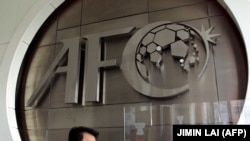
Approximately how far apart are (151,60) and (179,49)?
303 millimetres

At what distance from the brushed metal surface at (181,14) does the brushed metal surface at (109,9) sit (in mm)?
165

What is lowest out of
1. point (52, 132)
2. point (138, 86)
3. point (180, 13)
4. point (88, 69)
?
point (52, 132)

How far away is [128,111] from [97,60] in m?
0.90

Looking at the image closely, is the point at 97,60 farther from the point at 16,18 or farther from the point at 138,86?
the point at 16,18

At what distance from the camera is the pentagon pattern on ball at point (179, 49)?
2.63 metres

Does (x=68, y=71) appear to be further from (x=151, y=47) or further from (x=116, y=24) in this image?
(x=151, y=47)

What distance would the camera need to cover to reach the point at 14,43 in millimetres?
3416

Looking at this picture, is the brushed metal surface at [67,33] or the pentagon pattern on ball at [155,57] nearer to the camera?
the pentagon pattern on ball at [155,57]

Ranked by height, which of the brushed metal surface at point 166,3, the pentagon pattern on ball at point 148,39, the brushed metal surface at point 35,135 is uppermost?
the brushed metal surface at point 166,3

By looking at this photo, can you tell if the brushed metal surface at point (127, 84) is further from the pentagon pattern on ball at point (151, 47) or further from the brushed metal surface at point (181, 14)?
the pentagon pattern on ball at point (151, 47)

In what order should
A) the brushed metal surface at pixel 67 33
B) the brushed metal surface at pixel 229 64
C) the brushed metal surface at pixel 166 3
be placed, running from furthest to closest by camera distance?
1. the brushed metal surface at pixel 67 33
2. the brushed metal surface at pixel 166 3
3. the brushed metal surface at pixel 229 64

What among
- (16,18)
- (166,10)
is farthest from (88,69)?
(16,18)

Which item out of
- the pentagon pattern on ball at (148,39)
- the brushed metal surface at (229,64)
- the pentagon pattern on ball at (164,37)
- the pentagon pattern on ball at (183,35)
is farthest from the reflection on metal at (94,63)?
the brushed metal surface at (229,64)

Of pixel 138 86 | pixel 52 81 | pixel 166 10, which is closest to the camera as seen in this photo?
pixel 138 86
